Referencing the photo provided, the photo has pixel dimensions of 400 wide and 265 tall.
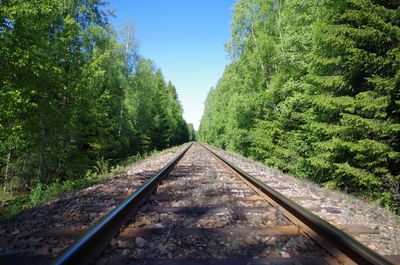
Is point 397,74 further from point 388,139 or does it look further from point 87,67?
point 87,67

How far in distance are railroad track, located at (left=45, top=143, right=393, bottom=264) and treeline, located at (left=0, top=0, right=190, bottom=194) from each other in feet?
26.3

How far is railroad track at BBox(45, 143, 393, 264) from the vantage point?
177 cm

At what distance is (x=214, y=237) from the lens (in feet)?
7.29

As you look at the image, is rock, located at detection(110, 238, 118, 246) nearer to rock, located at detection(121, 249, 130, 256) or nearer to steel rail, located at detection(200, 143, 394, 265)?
rock, located at detection(121, 249, 130, 256)

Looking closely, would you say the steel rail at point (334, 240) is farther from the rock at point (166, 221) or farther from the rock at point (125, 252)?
the rock at point (125, 252)

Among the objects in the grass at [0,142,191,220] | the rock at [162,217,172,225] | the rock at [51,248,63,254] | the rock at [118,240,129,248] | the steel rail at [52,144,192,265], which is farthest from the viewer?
the grass at [0,142,191,220]

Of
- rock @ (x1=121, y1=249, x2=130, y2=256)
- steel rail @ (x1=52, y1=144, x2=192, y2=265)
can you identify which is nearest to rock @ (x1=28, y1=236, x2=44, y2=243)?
steel rail @ (x1=52, y1=144, x2=192, y2=265)

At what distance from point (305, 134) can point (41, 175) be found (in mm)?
12583

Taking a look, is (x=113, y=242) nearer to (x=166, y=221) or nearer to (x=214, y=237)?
(x=166, y=221)

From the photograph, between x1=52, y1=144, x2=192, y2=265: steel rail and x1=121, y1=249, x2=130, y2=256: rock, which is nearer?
x1=52, y1=144, x2=192, y2=265: steel rail

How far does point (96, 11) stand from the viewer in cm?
1588

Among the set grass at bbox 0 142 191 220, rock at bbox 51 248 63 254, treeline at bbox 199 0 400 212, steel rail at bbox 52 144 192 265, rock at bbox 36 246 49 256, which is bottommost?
grass at bbox 0 142 191 220

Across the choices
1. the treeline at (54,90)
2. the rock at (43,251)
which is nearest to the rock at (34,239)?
the rock at (43,251)

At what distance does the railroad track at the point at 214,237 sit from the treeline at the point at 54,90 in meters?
8.00
